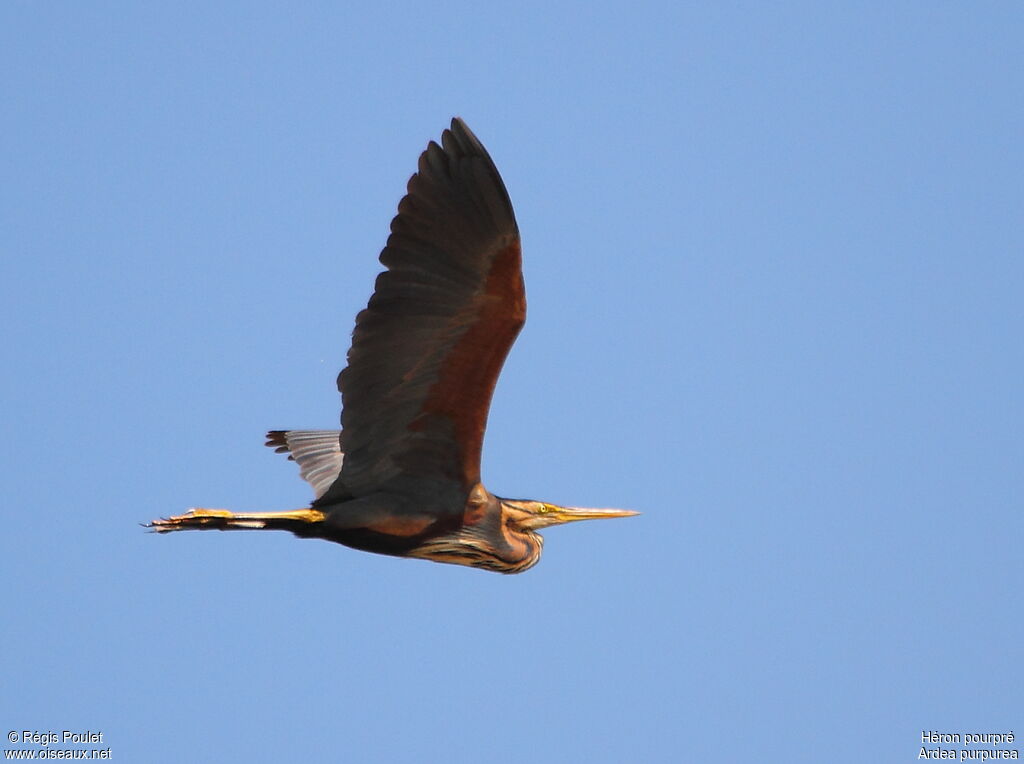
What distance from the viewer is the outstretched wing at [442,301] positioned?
9938 millimetres

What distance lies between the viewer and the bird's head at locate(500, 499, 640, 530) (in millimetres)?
11758

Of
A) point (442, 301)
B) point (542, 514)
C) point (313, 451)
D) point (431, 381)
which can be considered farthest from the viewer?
point (313, 451)

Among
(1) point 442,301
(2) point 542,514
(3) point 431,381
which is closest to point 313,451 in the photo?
(2) point 542,514

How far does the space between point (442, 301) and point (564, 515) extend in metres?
2.81

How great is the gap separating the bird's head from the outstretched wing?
146 cm

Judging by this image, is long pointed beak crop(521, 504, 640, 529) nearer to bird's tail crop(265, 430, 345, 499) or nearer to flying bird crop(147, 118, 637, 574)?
flying bird crop(147, 118, 637, 574)

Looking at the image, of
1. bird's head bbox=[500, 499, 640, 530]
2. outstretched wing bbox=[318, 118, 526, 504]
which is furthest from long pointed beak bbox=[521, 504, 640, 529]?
outstretched wing bbox=[318, 118, 526, 504]

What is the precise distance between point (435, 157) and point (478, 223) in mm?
527

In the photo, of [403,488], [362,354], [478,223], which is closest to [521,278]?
[478,223]

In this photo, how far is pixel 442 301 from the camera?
1005cm

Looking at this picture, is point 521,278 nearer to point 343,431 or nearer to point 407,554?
point 343,431

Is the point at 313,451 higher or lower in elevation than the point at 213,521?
higher

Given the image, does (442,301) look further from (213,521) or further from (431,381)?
(213,521)

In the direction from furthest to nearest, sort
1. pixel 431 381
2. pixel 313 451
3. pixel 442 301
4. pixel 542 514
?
pixel 313 451 < pixel 542 514 < pixel 431 381 < pixel 442 301
